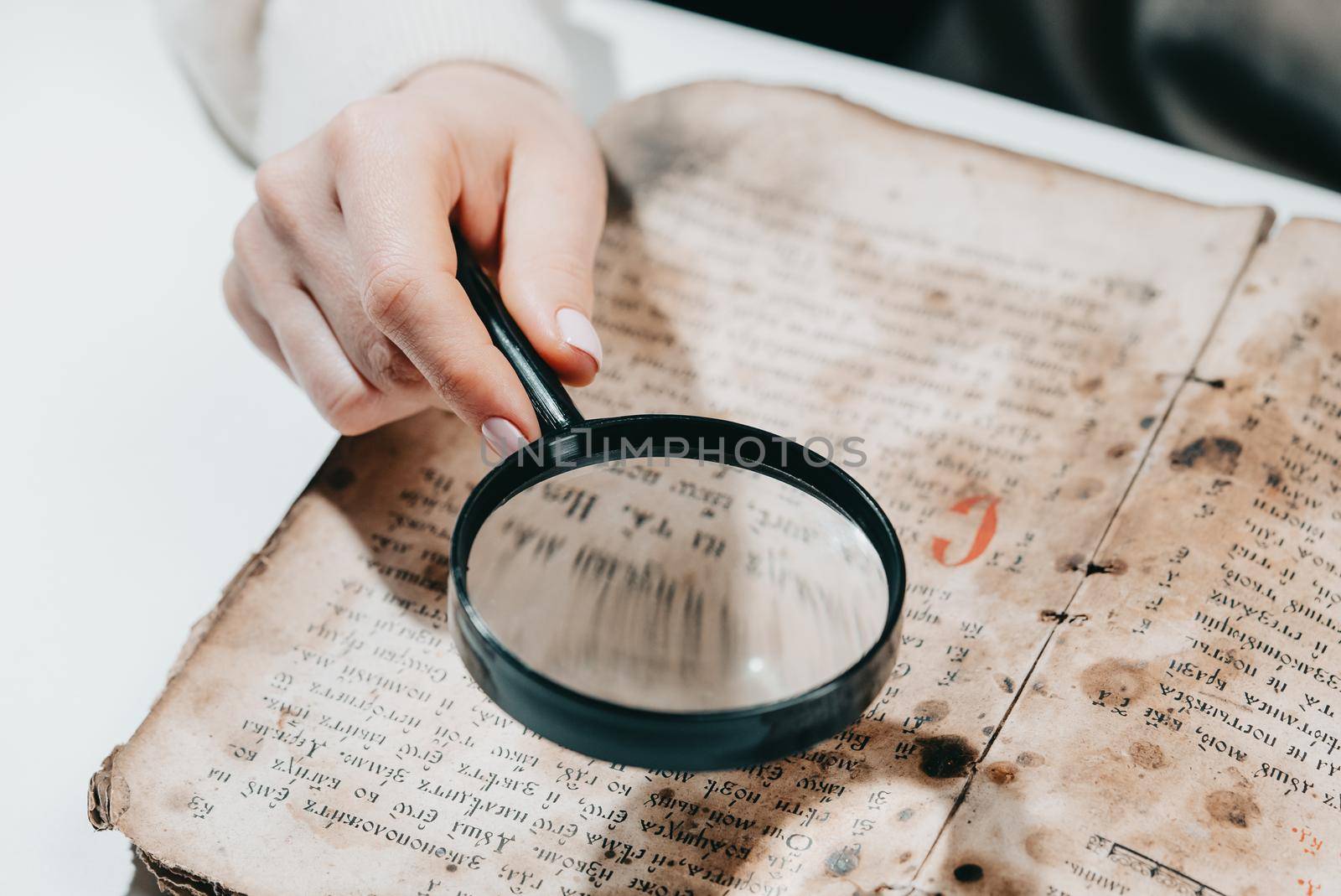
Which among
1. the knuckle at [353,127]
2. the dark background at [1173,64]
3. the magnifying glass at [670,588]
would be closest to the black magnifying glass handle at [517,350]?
the magnifying glass at [670,588]

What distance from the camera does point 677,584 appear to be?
817 mm

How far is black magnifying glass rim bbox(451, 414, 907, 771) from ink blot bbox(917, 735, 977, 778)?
0.18m

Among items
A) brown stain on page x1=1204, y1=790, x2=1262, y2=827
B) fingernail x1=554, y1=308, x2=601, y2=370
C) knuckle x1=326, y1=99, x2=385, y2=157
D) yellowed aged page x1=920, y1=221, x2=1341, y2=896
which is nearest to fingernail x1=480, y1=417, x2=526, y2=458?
fingernail x1=554, y1=308, x2=601, y2=370

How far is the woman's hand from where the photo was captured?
35.4 inches

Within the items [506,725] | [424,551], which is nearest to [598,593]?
[506,725]

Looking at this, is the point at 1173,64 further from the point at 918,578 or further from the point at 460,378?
the point at 460,378

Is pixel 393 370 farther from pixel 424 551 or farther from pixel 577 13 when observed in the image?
pixel 577 13

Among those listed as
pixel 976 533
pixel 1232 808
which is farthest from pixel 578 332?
pixel 1232 808

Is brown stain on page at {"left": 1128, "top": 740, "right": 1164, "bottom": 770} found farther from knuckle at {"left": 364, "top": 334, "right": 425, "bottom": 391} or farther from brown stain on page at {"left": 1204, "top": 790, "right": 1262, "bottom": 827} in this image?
knuckle at {"left": 364, "top": 334, "right": 425, "bottom": 391}

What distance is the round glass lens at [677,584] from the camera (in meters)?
0.72

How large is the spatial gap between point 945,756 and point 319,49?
105cm

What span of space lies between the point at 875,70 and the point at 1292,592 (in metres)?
0.96

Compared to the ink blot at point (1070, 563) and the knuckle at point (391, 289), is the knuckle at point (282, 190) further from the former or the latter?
the ink blot at point (1070, 563)

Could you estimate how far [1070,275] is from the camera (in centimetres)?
124
